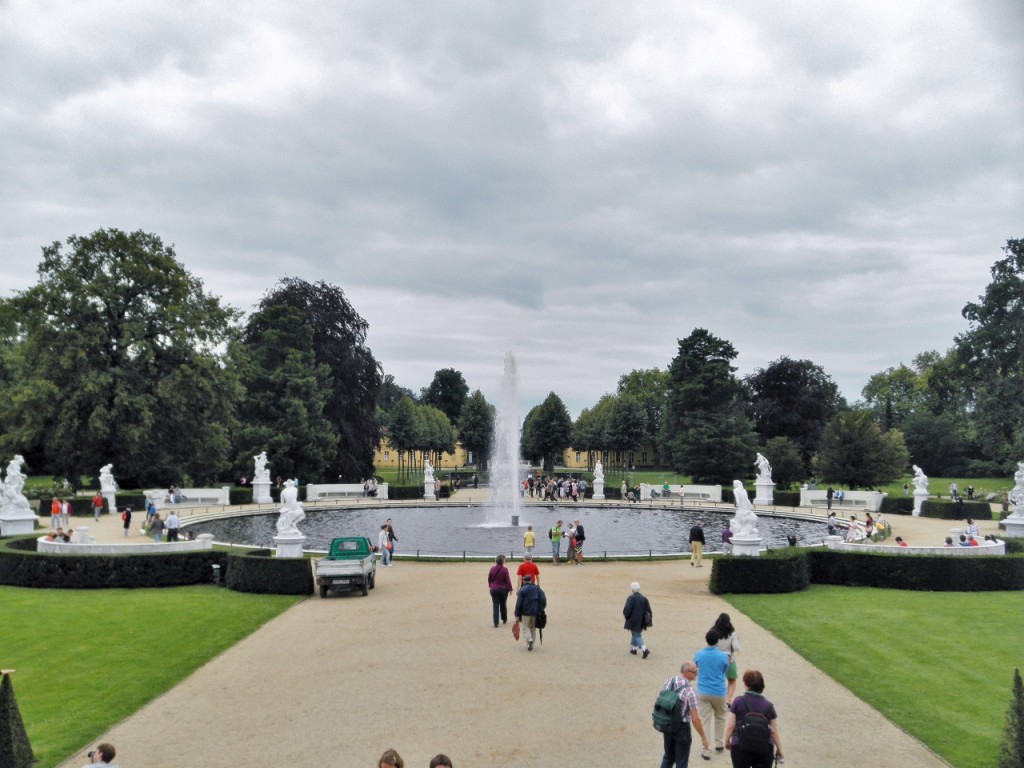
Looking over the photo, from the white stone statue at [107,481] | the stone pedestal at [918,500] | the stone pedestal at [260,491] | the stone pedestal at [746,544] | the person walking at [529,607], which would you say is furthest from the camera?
the stone pedestal at [260,491]

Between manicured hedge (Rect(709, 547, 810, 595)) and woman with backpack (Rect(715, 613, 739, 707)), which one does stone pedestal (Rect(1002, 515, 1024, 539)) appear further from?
woman with backpack (Rect(715, 613, 739, 707))

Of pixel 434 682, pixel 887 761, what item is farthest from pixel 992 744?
pixel 434 682

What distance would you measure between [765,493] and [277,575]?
38084 millimetres

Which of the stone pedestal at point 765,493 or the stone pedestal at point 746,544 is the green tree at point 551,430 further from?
the stone pedestal at point 746,544

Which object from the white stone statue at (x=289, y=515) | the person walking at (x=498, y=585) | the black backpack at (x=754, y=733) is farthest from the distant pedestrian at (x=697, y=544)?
the black backpack at (x=754, y=733)

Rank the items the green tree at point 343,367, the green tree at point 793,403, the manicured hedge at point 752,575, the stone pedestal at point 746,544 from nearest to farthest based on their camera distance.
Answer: the manicured hedge at point 752,575
the stone pedestal at point 746,544
the green tree at point 343,367
the green tree at point 793,403

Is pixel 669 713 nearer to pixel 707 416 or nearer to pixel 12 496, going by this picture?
pixel 12 496

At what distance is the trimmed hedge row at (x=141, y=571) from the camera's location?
71.2 ft

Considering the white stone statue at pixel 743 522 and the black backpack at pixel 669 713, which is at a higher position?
the white stone statue at pixel 743 522

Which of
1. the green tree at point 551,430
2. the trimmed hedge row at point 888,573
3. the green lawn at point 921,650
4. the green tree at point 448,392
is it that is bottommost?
the green lawn at point 921,650

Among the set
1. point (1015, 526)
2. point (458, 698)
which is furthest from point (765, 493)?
point (458, 698)

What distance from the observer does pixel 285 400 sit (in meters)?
57.3

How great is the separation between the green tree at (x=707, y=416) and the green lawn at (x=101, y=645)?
5108cm

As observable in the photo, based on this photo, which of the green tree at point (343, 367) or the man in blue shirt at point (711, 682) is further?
the green tree at point (343, 367)
